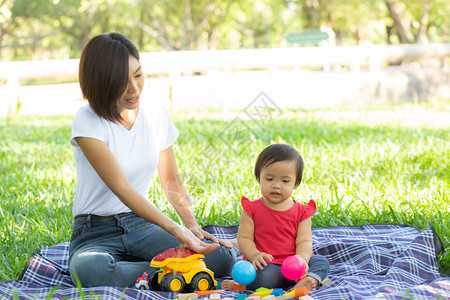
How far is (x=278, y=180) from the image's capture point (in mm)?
2562

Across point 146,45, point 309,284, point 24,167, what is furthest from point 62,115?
Answer: point 146,45

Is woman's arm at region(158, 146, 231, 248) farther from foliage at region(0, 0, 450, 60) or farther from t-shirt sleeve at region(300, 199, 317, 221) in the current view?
foliage at region(0, 0, 450, 60)

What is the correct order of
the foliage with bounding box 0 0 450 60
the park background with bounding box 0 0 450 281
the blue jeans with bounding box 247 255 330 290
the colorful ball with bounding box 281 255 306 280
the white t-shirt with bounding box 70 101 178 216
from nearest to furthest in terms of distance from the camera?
the colorful ball with bounding box 281 255 306 280 → the blue jeans with bounding box 247 255 330 290 → the white t-shirt with bounding box 70 101 178 216 → the park background with bounding box 0 0 450 281 → the foliage with bounding box 0 0 450 60

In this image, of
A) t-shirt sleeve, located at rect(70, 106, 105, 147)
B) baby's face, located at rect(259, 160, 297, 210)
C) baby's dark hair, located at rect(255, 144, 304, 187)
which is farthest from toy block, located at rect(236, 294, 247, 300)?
t-shirt sleeve, located at rect(70, 106, 105, 147)

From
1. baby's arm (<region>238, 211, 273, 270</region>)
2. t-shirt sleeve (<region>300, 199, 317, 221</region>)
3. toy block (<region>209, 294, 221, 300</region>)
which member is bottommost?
toy block (<region>209, 294, 221, 300</region>)

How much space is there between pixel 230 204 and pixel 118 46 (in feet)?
4.93

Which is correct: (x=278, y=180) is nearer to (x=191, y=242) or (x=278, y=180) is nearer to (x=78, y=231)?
(x=191, y=242)

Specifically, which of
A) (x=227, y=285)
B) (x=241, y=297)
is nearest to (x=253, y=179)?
(x=227, y=285)

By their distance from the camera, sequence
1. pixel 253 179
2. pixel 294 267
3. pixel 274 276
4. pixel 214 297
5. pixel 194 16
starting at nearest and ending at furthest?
1. pixel 214 297
2. pixel 294 267
3. pixel 274 276
4. pixel 253 179
5. pixel 194 16

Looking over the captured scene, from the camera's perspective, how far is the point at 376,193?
3809 millimetres

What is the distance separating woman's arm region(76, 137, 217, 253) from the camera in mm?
2449

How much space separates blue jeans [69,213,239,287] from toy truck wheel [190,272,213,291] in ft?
0.69

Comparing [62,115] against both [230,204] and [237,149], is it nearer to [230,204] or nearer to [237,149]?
[237,149]

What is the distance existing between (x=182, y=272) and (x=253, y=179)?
1830mm
